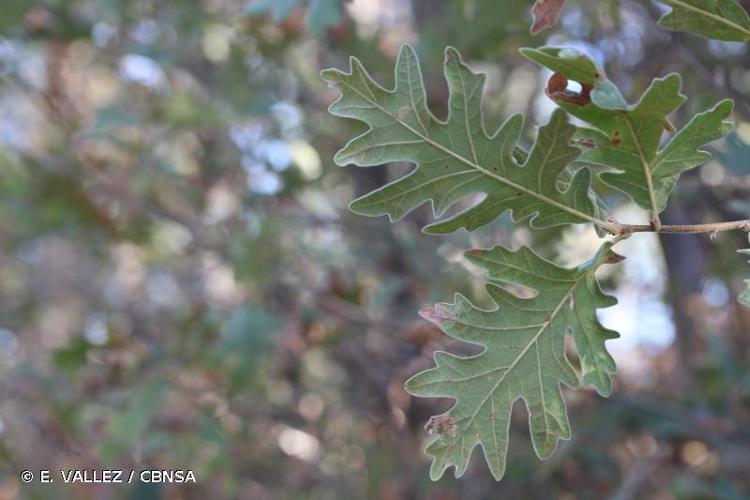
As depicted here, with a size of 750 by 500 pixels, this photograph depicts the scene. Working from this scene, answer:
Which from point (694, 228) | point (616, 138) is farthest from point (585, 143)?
point (694, 228)

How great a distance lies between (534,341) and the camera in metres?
0.92

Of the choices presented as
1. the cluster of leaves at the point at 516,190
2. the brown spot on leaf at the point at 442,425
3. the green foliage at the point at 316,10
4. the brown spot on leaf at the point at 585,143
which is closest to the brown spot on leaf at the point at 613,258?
the cluster of leaves at the point at 516,190

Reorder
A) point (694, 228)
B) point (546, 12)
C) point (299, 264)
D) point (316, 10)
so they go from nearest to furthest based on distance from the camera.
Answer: point (694, 228) < point (546, 12) < point (316, 10) < point (299, 264)

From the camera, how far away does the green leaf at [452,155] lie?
2.85 ft

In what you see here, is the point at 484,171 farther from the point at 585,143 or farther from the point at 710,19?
the point at 710,19

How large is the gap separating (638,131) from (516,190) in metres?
0.13

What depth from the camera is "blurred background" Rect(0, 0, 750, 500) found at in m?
2.10

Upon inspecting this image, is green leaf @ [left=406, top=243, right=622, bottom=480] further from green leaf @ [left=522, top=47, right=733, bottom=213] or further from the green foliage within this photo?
the green foliage

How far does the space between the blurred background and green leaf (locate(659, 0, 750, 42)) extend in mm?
820

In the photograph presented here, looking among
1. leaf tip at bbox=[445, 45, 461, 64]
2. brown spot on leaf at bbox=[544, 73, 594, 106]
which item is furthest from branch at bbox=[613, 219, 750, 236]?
leaf tip at bbox=[445, 45, 461, 64]

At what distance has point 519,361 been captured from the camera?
91cm

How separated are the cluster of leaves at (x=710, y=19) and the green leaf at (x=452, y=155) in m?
0.18

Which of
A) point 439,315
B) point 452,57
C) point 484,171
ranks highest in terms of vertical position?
point 452,57

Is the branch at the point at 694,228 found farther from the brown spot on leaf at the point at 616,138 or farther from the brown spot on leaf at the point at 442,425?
the brown spot on leaf at the point at 442,425
